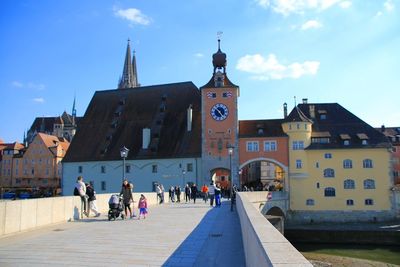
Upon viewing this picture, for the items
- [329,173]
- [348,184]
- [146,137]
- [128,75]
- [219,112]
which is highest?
[128,75]

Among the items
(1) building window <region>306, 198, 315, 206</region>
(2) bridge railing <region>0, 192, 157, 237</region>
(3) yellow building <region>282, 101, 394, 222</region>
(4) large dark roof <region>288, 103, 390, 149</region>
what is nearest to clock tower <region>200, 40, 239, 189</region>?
(3) yellow building <region>282, 101, 394, 222</region>

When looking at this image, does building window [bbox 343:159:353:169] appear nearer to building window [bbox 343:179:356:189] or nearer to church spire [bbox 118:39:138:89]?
building window [bbox 343:179:356:189]

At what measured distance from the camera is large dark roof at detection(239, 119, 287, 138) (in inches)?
2114

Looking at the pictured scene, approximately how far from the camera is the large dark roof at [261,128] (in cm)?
5369

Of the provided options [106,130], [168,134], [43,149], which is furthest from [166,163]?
[43,149]

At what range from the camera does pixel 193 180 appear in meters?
54.6

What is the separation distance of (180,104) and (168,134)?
562cm

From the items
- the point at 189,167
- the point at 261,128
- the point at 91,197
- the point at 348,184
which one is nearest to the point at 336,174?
the point at 348,184

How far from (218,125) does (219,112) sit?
5.64 ft

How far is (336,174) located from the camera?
53750 millimetres

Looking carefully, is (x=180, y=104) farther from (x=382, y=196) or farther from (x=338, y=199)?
(x=382, y=196)

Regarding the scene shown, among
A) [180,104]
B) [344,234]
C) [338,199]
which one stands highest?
[180,104]

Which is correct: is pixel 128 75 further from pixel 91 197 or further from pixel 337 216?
pixel 91 197

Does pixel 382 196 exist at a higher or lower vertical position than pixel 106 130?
lower
